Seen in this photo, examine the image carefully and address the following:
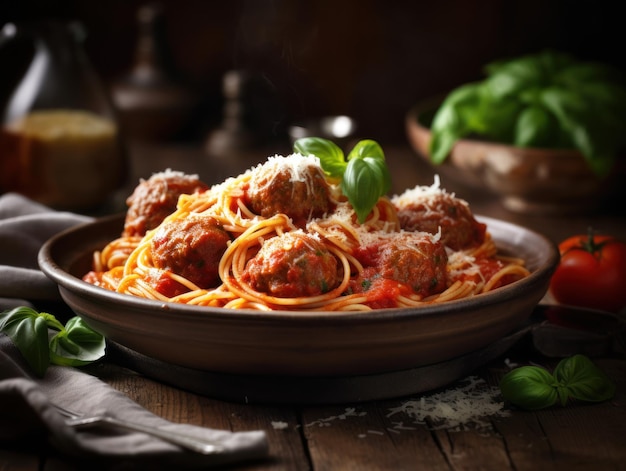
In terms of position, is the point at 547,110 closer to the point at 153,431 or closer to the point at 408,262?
the point at 408,262

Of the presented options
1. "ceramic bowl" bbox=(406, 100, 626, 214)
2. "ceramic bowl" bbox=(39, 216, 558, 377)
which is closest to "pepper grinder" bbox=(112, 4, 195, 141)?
"ceramic bowl" bbox=(406, 100, 626, 214)

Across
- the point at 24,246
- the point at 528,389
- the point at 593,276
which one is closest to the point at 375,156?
the point at 528,389

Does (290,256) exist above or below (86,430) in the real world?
above

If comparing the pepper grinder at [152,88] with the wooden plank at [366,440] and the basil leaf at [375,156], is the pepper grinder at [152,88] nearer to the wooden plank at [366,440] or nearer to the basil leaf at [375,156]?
the basil leaf at [375,156]

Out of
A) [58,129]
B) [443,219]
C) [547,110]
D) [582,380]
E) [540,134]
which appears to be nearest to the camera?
[582,380]

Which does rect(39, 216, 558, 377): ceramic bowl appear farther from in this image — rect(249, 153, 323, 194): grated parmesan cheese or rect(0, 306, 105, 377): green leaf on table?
rect(249, 153, 323, 194): grated parmesan cheese

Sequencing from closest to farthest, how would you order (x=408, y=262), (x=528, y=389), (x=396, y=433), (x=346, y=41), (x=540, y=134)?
(x=396, y=433), (x=528, y=389), (x=408, y=262), (x=540, y=134), (x=346, y=41)

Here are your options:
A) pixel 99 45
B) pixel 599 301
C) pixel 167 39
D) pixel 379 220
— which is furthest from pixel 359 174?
pixel 99 45
